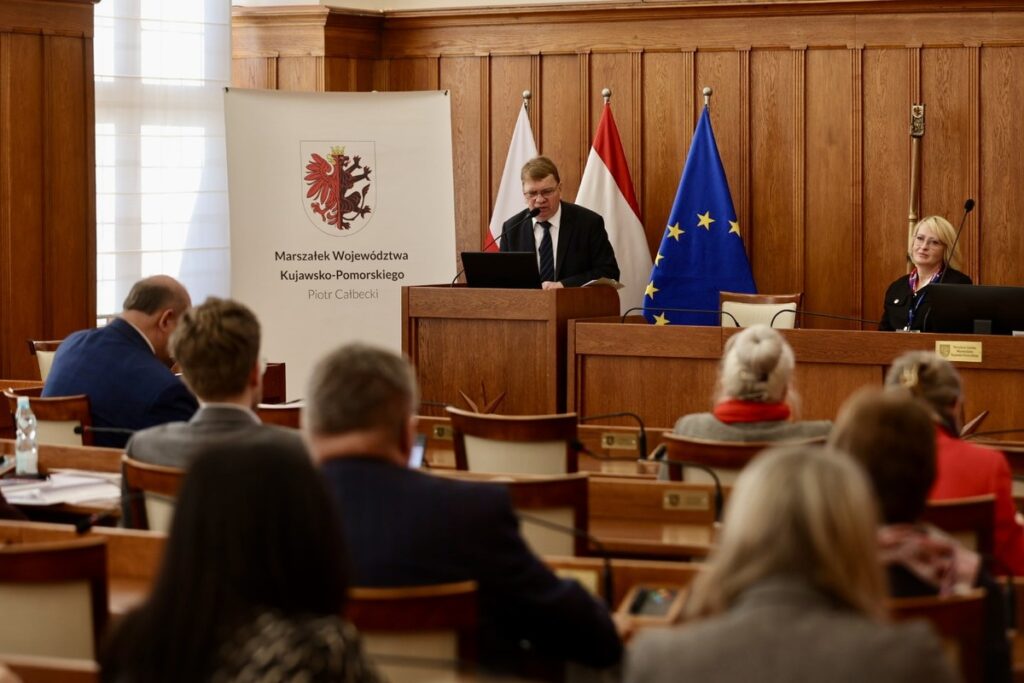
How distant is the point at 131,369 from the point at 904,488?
129 inches

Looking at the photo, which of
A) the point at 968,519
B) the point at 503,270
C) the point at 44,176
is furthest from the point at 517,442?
the point at 44,176

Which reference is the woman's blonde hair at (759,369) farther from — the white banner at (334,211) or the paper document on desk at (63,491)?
the white banner at (334,211)

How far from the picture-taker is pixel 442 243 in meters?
8.30

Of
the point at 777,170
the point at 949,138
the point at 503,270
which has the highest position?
the point at 949,138

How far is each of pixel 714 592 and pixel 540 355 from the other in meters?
5.03

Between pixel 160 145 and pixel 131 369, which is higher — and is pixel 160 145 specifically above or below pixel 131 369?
above

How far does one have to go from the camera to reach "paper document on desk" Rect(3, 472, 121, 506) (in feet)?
12.6

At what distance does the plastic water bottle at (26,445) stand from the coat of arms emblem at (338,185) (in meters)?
3.80

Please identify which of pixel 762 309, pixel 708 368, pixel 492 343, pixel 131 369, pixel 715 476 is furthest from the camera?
pixel 762 309

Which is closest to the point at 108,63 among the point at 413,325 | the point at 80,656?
the point at 413,325

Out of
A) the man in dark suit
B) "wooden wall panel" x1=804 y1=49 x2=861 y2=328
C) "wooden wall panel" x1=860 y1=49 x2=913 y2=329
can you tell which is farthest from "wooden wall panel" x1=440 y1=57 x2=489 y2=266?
"wooden wall panel" x1=860 y1=49 x2=913 y2=329

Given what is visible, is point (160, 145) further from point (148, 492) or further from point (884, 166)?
point (148, 492)

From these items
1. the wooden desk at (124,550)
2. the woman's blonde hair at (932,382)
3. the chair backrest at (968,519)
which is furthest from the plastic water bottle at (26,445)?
the chair backrest at (968,519)

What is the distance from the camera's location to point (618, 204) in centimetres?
874
